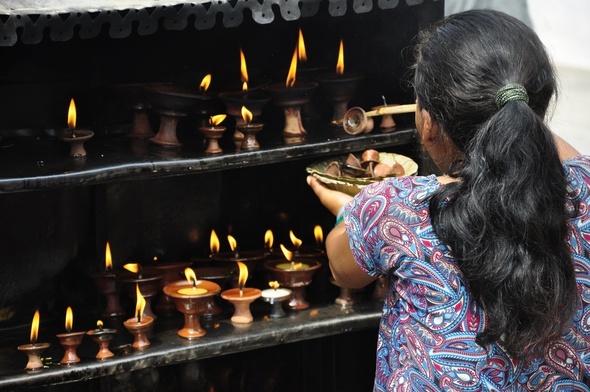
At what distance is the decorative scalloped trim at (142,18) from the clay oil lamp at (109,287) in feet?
2.86

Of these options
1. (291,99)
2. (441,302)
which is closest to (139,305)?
(291,99)

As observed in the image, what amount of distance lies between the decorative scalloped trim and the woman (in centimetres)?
83

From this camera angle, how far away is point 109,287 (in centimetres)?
324

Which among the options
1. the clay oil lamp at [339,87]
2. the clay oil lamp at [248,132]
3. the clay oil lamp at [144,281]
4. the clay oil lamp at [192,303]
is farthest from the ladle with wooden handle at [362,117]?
the clay oil lamp at [144,281]

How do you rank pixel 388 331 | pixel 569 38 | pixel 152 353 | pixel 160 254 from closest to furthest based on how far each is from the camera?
pixel 388 331 → pixel 152 353 → pixel 569 38 → pixel 160 254

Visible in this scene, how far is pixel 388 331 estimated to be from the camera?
230cm

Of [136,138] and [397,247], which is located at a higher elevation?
[136,138]

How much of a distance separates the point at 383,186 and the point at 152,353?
1.19m

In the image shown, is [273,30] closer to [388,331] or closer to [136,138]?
[136,138]

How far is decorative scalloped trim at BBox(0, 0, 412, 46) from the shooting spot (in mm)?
2639

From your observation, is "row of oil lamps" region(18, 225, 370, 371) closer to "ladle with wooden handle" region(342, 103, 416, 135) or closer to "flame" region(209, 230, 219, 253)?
"flame" region(209, 230, 219, 253)

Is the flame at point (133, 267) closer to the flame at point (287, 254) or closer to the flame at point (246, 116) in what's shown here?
the flame at point (287, 254)

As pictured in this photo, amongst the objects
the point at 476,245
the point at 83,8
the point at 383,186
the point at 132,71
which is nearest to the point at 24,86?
the point at 132,71

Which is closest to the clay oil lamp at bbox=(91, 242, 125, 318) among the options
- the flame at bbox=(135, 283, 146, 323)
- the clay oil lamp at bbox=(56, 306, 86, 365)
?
the flame at bbox=(135, 283, 146, 323)
